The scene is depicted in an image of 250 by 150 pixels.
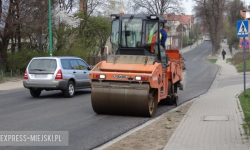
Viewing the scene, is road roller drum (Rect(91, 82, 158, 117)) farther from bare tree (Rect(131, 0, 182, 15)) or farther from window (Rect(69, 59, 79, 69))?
bare tree (Rect(131, 0, 182, 15))

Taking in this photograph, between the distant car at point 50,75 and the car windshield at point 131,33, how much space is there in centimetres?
419

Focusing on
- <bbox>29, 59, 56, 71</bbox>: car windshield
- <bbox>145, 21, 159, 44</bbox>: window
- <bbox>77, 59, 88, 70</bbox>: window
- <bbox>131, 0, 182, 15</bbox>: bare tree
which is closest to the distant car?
<bbox>29, 59, 56, 71</bbox>: car windshield

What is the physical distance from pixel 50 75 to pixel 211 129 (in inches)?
317

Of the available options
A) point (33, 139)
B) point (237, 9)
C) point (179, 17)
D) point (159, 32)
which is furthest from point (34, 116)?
point (237, 9)

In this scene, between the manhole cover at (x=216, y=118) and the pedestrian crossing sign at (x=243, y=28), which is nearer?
the manhole cover at (x=216, y=118)

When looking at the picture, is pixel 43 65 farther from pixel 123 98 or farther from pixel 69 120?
pixel 123 98

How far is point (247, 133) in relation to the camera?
9070mm

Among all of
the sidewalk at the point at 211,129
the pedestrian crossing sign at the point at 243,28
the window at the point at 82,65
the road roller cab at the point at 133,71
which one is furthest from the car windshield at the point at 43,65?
the pedestrian crossing sign at the point at 243,28

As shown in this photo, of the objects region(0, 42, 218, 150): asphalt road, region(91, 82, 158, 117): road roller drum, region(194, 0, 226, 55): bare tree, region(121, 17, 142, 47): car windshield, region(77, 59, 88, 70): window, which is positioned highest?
region(194, 0, 226, 55): bare tree

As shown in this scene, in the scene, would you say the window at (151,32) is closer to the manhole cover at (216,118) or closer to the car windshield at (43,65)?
the manhole cover at (216,118)

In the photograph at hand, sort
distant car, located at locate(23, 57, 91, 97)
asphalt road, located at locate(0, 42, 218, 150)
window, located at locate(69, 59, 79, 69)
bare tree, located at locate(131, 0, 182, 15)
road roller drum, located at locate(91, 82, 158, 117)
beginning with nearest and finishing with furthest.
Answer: asphalt road, located at locate(0, 42, 218, 150)
road roller drum, located at locate(91, 82, 158, 117)
distant car, located at locate(23, 57, 91, 97)
window, located at locate(69, 59, 79, 69)
bare tree, located at locate(131, 0, 182, 15)

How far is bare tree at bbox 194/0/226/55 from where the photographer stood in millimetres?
77562

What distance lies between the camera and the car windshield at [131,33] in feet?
42.1

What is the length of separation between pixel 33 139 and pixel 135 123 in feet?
10.5
